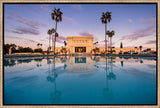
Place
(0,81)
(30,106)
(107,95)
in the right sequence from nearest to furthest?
(30,106)
(0,81)
(107,95)

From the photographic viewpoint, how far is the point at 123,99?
7.98 feet

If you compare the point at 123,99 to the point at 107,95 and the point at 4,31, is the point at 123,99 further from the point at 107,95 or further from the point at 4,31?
the point at 4,31

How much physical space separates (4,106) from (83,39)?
40.0 metres

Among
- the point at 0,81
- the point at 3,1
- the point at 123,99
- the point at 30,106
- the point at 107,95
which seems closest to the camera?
the point at 30,106

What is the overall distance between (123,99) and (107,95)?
1.59ft

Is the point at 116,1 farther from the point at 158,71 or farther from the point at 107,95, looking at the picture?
the point at 107,95

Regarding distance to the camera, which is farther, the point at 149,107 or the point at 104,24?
the point at 104,24

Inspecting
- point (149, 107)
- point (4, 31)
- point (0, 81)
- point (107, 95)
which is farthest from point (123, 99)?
point (4, 31)

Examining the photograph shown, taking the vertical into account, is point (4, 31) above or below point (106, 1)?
below

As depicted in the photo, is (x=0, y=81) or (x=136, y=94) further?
(x=136, y=94)

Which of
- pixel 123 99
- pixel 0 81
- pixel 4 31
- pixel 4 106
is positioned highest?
pixel 4 31

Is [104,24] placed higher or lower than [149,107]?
higher

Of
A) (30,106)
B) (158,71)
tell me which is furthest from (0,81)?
(158,71)

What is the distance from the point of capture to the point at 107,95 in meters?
2.64
